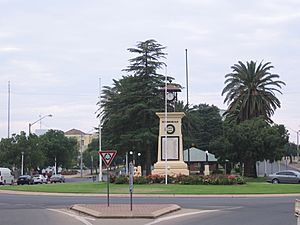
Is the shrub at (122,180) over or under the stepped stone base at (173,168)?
under

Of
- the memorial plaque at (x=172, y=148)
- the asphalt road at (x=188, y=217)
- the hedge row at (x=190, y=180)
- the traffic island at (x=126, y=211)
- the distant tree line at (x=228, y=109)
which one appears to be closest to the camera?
the asphalt road at (x=188, y=217)

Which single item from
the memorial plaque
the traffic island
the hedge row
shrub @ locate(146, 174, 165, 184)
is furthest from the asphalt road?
the memorial plaque

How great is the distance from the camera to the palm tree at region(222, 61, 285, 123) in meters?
70.1

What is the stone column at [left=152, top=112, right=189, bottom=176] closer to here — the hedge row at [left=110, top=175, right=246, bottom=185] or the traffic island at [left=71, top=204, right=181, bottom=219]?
the hedge row at [left=110, top=175, right=246, bottom=185]

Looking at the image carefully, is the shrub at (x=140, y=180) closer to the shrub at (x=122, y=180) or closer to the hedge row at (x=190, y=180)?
the hedge row at (x=190, y=180)

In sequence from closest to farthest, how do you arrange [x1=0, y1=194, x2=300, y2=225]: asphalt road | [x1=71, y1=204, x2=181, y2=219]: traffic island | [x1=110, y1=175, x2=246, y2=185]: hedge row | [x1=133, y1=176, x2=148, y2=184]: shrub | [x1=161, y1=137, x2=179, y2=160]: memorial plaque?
[x1=0, y1=194, x2=300, y2=225]: asphalt road, [x1=71, y1=204, x2=181, y2=219]: traffic island, [x1=110, y1=175, x2=246, y2=185]: hedge row, [x1=133, y1=176, x2=148, y2=184]: shrub, [x1=161, y1=137, x2=179, y2=160]: memorial plaque

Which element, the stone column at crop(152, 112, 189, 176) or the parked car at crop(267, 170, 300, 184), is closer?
the stone column at crop(152, 112, 189, 176)

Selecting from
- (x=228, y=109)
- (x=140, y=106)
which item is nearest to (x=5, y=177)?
(x=140, y=106)

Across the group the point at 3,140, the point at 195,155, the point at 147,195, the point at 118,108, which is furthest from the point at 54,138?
the point at 147,195

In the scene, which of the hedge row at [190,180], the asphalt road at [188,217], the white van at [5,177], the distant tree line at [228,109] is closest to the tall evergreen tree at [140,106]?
the distant tree line at [228,109]

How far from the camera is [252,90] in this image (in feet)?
230

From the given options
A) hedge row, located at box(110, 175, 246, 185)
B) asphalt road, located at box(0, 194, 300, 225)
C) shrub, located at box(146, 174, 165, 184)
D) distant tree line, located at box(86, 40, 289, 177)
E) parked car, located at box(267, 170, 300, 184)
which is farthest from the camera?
distant tree line, located at box(86, 40, 289, 177)

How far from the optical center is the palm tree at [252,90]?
7006 cm

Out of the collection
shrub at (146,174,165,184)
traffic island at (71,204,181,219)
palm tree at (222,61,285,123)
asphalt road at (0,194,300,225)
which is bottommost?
asphalt road at (0,194,300,225)
